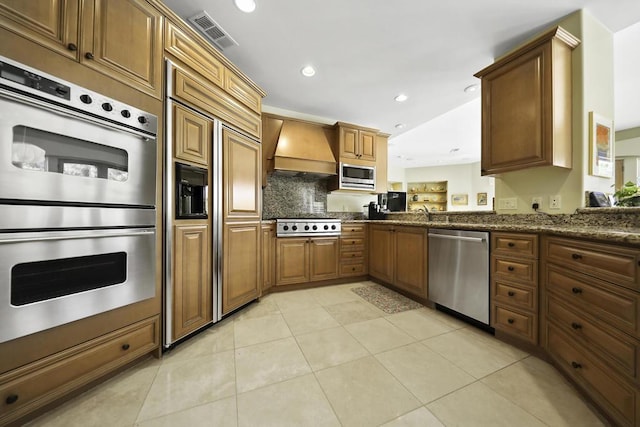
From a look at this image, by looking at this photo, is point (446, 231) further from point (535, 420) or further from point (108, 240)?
point (108, 240)

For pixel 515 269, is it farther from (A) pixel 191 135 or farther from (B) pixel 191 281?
(A) pixel 191 135

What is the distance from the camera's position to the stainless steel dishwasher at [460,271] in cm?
181

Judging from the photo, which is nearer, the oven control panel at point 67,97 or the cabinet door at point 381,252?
the oven control panel at point 67,97

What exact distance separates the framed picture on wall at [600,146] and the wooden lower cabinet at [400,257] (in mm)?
1336

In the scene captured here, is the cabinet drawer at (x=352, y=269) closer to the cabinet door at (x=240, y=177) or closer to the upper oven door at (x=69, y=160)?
the cabinet door at (x=240, y=177)

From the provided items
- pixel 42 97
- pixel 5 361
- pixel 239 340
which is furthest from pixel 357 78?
pixel 5 361

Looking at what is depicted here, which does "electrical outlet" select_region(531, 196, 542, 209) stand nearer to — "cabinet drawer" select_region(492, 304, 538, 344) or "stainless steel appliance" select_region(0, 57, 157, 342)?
"cabinet drawer" select_region(492, 304, 538, 344)

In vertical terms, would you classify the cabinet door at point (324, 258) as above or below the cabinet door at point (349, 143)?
below

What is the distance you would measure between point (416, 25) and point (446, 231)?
1822 mm

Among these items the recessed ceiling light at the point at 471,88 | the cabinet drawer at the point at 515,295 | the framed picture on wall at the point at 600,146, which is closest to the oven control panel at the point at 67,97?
the cabinet drawer at the point at 515,295

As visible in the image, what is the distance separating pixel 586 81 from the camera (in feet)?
5.58

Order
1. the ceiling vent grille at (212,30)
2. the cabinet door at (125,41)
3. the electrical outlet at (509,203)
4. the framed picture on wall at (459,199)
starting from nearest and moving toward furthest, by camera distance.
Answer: the cabinet door at (125,41), the ceiling vent grille at (212,30), the electrical outlet at (509,203), the framed picture on wall at (459,199)

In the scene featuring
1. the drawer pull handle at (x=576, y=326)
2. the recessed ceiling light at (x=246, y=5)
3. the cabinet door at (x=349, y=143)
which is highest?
the recessed ceiling light at (x=246, y=5)

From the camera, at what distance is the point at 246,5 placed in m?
1.63
